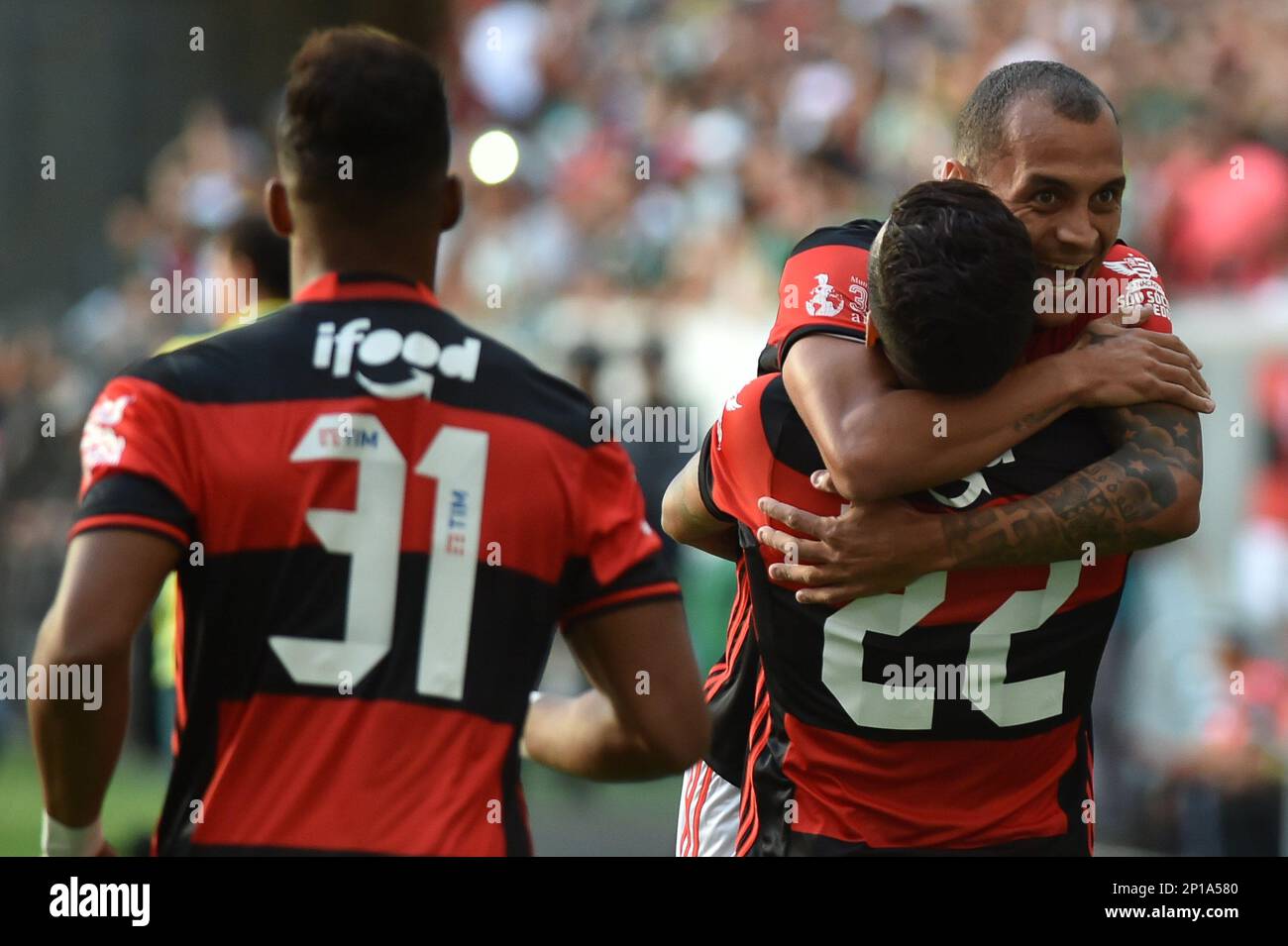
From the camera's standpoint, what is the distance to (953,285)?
2789 millimetres

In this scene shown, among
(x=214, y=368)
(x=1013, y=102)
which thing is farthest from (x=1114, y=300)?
(x=214, y=368)

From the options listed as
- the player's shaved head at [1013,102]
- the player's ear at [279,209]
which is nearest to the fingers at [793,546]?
the player's shaved head at [1013,102]

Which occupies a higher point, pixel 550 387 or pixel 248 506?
pixel 550 387

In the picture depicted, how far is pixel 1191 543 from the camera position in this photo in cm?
830

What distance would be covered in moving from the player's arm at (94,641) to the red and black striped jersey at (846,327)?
1.15 m

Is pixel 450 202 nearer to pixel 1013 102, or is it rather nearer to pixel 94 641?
pixel 94 641

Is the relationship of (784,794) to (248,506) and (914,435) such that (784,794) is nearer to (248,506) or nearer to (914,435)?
(914,435)

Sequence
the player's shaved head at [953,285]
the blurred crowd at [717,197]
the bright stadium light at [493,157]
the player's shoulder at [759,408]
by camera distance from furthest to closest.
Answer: the bright stadium light at [493,157], the blurred crowd at [717,197], the player's shoulder at [759,408], the player's shaved head at [953,285]

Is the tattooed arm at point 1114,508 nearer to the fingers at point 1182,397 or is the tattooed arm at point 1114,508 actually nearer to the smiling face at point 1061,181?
the fingers at point 1182,397

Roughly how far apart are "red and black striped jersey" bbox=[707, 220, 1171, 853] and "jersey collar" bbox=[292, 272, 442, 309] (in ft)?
2.41

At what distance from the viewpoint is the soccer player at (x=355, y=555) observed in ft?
8.34
